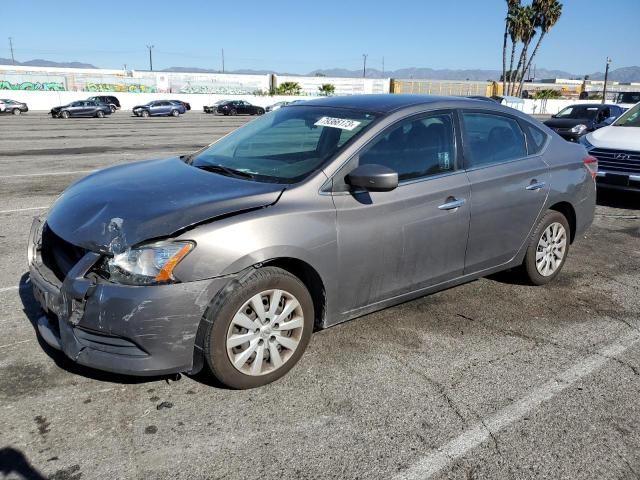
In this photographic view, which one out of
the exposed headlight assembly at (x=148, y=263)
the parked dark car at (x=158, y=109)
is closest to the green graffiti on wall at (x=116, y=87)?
the parked dark car at (x=158, y=109)

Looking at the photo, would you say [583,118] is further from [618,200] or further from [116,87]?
[116,87]

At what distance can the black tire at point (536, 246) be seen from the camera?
4.75 m

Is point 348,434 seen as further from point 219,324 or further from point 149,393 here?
point 149,393

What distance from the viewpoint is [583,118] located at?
696 inches

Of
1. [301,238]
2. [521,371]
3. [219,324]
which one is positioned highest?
[301,238]

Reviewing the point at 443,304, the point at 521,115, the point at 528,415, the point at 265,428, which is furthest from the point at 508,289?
the point at 265,428

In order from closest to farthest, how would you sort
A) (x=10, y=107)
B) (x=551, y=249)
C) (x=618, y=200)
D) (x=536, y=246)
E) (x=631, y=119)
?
(x=536, y=246), (x=551, y=249), (x=618, y=200), (x=631, y=119), (x=10, y=107)

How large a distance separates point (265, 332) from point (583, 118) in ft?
57.5

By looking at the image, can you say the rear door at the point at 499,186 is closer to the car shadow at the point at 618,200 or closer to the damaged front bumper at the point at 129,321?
the damaged front bumper at the point at 129,321

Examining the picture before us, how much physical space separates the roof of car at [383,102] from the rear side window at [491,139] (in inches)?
6.5

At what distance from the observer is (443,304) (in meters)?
4.61

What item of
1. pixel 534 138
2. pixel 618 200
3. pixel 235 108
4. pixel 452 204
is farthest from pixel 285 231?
pixel 235 108

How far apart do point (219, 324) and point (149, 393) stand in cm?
65

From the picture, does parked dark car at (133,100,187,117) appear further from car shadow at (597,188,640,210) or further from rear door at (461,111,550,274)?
rear door at (461,111,550,274)
